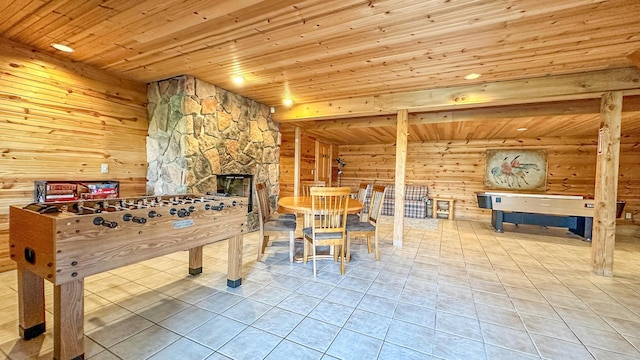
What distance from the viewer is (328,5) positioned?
1860mm

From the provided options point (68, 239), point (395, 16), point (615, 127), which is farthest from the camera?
point (615, 127)

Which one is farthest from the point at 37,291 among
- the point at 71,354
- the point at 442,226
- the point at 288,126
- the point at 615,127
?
the point at 442,226

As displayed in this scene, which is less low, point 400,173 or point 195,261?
point 400,173

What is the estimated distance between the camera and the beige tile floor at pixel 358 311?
1615 mm

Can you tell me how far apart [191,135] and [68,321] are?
2.62 metres

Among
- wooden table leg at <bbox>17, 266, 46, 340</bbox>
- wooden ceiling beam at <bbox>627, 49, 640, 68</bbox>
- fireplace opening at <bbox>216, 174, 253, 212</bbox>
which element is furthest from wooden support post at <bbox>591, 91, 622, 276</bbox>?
wooden table leg at <bbox>17, 266, 46, 340</bbox>

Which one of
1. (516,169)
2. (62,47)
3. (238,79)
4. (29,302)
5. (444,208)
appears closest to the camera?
(29,302)

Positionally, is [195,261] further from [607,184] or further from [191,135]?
[607,184]

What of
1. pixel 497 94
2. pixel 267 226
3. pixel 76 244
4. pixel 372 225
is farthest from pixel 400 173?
pixel 76 244

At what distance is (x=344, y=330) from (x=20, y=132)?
3810 mm

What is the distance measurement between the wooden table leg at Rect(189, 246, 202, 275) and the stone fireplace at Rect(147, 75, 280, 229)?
1126mm

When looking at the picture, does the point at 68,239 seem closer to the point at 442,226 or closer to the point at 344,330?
the point at 344,330

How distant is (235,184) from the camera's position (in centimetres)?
448

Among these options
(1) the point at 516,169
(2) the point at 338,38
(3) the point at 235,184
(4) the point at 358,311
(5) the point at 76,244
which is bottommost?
(4) the point at 358,311
